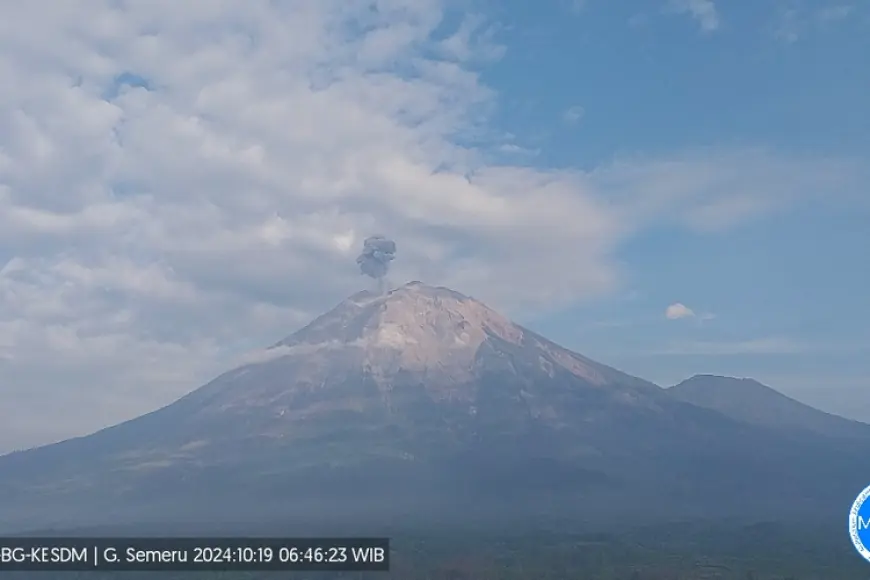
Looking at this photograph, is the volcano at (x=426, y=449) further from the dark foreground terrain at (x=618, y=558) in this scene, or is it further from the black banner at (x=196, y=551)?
the black banner at (x=196, y=551)

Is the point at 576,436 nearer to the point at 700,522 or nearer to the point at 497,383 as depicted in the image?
the point at 497,383

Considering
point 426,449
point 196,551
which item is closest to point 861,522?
point 196,551

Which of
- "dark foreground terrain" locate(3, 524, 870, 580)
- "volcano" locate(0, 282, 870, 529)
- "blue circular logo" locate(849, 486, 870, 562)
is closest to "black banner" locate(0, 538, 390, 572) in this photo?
"blue circular logo" locate(849, 486, 870, 562)

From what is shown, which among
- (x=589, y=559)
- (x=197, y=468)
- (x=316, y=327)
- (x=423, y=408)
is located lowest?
(x=589, y=559)

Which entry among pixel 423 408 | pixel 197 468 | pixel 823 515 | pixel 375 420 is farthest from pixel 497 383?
pixel 823 515

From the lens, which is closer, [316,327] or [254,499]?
[254,499]
